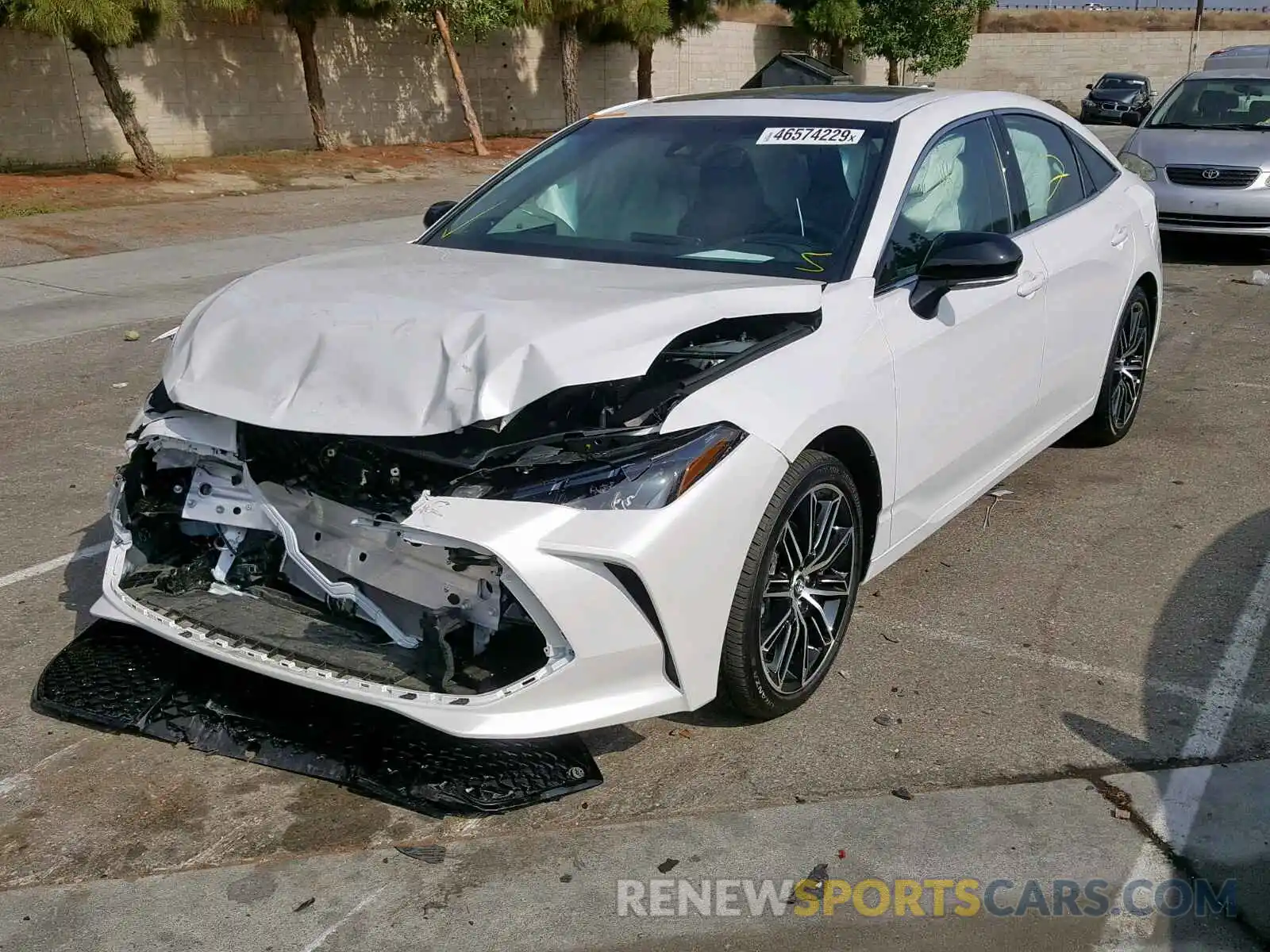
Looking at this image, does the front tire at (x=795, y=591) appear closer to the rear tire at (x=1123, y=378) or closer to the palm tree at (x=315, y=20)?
the rear tire at (x=1123, y=378)

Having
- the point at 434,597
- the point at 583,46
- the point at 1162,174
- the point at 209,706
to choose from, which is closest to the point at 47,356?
the point at 209,706

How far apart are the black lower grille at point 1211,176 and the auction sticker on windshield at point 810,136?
8428 millimetres

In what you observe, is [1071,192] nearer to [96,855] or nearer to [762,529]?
[762,529]

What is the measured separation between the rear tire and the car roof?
1341 mm

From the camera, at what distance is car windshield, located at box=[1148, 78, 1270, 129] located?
40.1 ft

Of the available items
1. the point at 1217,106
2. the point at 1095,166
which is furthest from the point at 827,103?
the point at 1217,106

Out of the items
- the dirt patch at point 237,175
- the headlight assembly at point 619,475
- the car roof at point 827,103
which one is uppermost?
the car roof at point 827,103

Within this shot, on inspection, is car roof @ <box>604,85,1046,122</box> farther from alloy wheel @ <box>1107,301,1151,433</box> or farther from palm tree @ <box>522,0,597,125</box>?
palm tree @ <box>522,0,597,125</box>

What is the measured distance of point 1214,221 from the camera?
1148 centimetres

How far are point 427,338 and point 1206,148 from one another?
10472 millimetres

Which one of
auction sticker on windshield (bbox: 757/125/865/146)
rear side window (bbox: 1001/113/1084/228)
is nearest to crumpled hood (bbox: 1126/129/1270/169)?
rear side window (bbox: 1001/113/1084/228)

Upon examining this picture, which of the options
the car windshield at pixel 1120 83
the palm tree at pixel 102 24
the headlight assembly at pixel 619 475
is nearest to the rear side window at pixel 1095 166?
the headlight assembly at pixel 619 475

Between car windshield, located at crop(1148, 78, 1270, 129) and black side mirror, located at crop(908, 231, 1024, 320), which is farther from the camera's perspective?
car windshield, located at crop(1148, 78, 1270, 129)

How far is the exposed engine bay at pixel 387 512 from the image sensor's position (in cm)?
313
